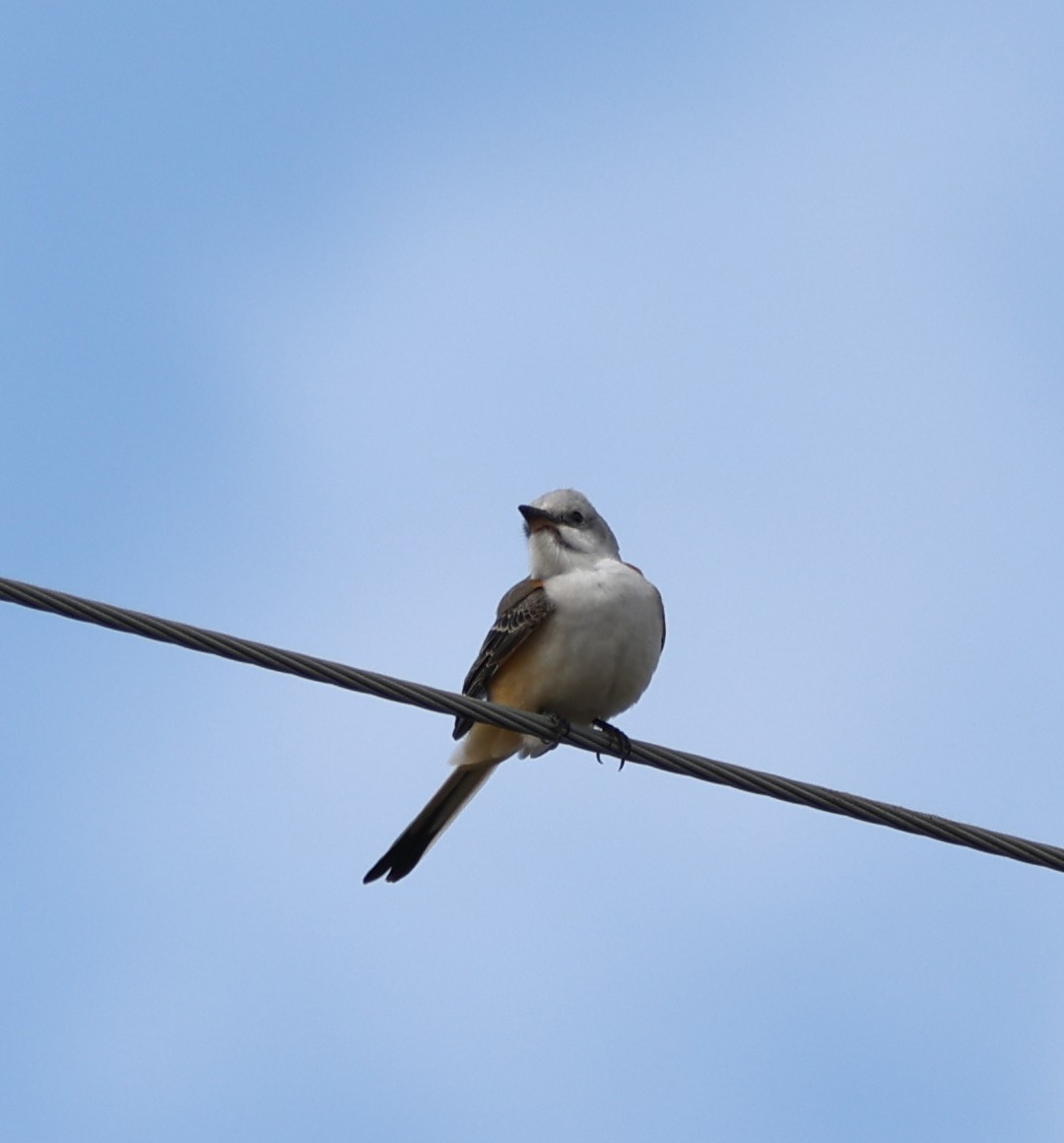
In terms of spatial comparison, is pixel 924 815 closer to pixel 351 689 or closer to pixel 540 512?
pixel 351 689

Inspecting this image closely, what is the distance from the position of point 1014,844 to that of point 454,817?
332 centimetres

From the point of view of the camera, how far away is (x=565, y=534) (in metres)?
8.71

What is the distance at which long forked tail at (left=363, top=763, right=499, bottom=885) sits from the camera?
8.22 meters

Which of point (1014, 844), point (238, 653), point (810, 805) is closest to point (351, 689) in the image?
point (238, 653)

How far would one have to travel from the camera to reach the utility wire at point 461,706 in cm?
516

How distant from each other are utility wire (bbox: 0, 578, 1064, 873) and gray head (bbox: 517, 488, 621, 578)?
2.36m

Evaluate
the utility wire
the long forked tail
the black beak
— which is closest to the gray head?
the black beak

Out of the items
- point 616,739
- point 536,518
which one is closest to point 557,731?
point 616,739

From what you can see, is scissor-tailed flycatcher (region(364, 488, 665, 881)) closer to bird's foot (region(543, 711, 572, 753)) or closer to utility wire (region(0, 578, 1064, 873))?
bird's foot (region(543, 711, 572, 753))

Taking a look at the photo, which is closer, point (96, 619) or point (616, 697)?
point (96, 619)

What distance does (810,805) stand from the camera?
572 cm

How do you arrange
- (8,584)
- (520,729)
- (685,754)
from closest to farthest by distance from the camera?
(8,584) → (685,754) → (520,729)

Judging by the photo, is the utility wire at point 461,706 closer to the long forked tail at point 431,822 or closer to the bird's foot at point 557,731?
the bird's foot at point 557,731

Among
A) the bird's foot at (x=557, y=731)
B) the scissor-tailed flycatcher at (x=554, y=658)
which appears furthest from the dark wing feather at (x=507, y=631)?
the bird's foot at (x=557, y=731)
